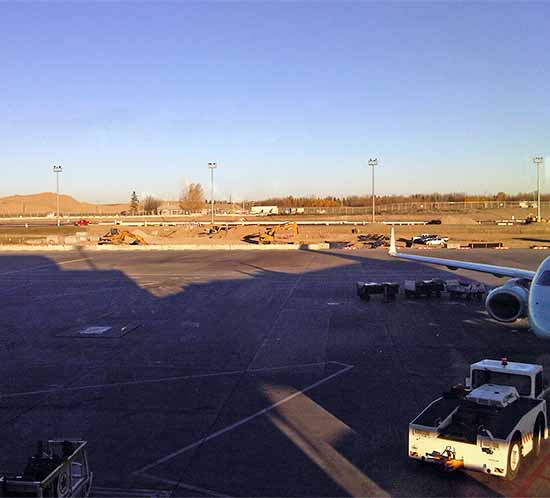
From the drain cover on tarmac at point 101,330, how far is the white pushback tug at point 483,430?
1646 cm

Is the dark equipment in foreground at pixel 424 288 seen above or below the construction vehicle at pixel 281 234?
below

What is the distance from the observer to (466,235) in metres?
87.4

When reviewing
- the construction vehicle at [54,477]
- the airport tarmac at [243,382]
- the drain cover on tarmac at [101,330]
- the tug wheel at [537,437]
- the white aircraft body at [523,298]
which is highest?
the white aircraft body at [523,298]

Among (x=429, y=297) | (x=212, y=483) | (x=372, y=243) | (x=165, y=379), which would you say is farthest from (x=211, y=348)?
(x=372, y=243)

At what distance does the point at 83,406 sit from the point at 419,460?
358 inches

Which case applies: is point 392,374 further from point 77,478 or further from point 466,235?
point 466,235

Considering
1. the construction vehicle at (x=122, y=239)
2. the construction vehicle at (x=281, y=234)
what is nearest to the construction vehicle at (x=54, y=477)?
the construction vehicle at (x=281, y=234)

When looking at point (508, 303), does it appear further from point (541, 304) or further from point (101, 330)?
Result: point (101, 330)

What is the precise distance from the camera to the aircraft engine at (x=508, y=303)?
75.1 feet

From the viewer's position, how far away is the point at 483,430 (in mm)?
11141

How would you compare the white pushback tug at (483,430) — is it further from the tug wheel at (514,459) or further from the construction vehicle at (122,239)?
the construction vehicle at (122,239)

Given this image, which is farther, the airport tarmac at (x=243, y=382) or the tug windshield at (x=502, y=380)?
the tug windshield at (x=502, y=380)

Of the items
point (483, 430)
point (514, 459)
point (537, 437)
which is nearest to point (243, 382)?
point (537, 437)

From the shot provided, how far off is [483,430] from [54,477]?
24.2 ft
